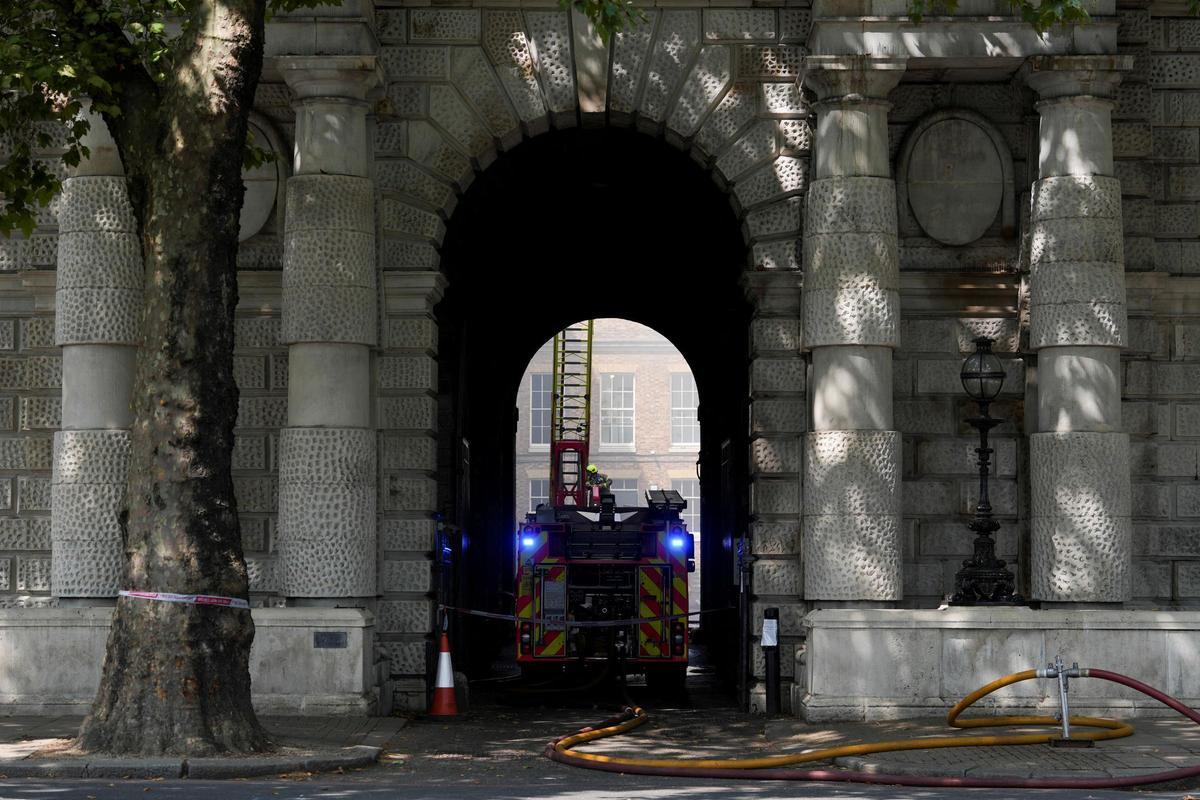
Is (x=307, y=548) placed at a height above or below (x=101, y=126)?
below

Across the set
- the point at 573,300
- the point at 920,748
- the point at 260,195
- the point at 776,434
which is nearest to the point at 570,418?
the point at 573,300

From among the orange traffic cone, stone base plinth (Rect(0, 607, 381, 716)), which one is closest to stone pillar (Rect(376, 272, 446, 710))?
the orange traffic cone

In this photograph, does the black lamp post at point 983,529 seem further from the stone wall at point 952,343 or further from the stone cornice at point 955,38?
the stone cornice at point 955,38

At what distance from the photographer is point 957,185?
65.6 feet

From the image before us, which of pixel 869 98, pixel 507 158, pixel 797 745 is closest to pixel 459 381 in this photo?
pixel 507 158

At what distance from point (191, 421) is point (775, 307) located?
7298 mm

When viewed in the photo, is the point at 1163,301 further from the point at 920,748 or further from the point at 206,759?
the point at 206,759

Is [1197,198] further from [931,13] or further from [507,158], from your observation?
[507,158]

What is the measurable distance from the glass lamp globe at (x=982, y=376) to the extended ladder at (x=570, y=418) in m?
18.5

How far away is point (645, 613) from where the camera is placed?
23953 millimetres

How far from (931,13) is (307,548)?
8.53 m

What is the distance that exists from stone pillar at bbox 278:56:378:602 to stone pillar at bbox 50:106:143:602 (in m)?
1.71

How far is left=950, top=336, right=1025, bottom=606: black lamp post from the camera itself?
1809 centimetres

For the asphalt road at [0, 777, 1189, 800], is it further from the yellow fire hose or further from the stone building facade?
the stone building facade
